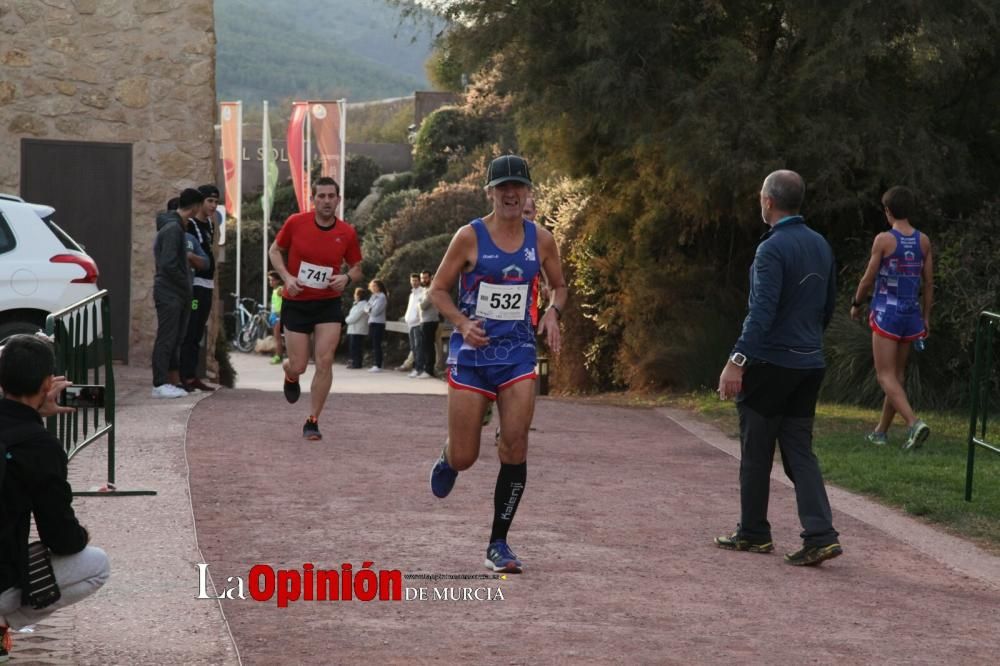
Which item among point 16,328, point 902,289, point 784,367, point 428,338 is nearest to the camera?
point 784,367

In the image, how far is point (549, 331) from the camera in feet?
23.7

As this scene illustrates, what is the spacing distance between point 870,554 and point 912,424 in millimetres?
3775

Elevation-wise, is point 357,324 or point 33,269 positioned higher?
point 33,269

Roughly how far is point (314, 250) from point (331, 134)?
883 inches

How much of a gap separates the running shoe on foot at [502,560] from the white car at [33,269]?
252 inches

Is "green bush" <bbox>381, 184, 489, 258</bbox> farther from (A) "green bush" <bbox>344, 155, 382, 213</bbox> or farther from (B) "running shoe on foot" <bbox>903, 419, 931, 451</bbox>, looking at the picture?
(B) "running shoe on foot" <bbox>903, 419, 931, 451</bbox>

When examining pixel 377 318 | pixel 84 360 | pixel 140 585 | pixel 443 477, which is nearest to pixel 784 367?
pixel 443 477

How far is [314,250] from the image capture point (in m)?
11.2

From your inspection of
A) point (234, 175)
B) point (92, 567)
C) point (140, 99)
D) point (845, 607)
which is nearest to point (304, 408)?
point (140, 99)

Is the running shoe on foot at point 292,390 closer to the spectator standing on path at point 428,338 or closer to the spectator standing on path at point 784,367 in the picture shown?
the spectator standing on path at point 784,367

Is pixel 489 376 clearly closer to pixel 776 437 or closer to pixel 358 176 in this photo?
pixel 776 437

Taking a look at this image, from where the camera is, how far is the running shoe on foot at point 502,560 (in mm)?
6969

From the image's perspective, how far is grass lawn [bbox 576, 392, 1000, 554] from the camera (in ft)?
30.6

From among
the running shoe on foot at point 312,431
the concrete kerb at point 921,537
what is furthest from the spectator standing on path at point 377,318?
the concrete kerb at point 921,537
